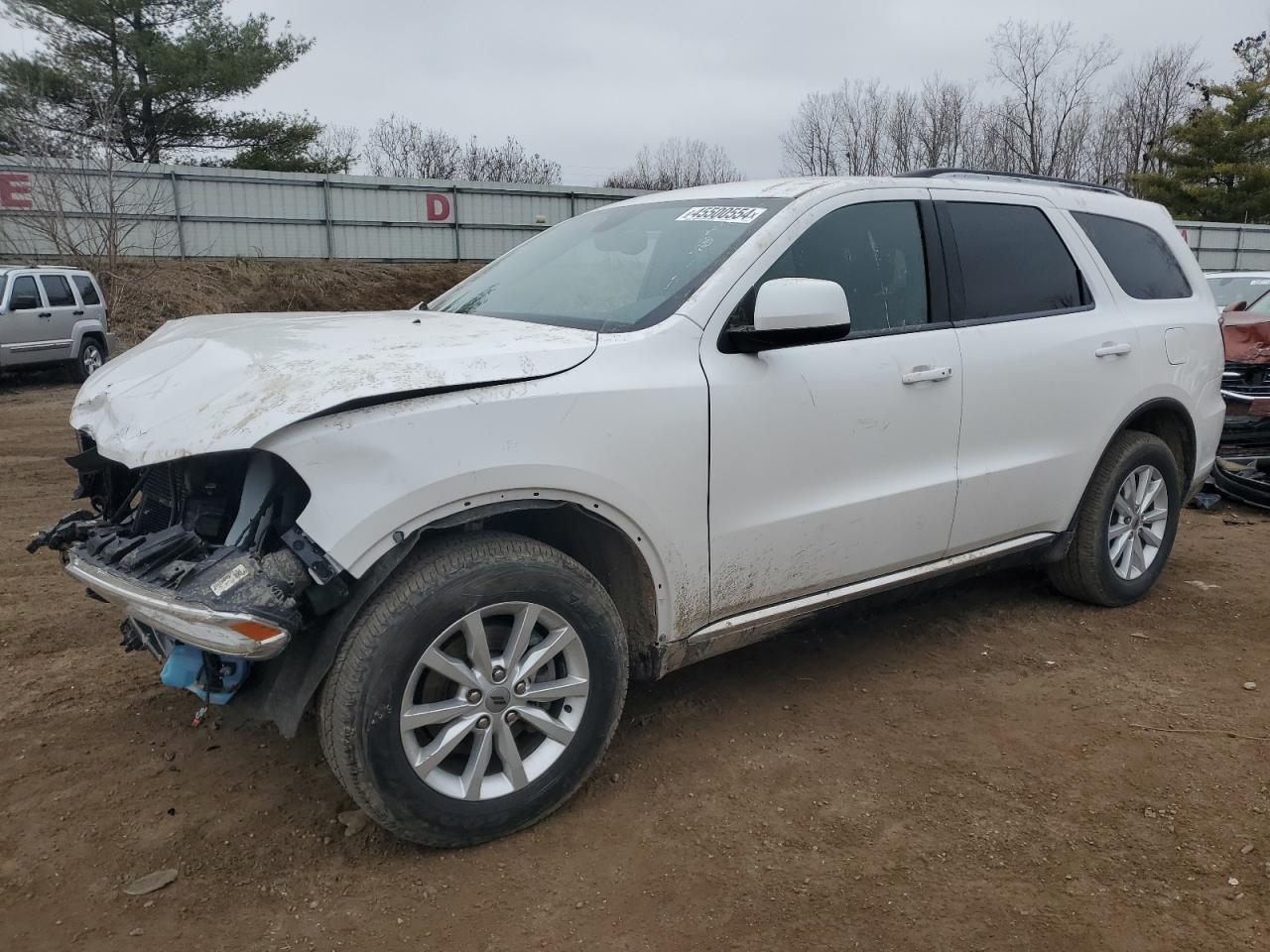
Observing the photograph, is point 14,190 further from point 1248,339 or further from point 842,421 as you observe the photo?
point 842,421

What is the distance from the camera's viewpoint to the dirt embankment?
2017 centimetres

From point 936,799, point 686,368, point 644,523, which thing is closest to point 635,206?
point 686,368

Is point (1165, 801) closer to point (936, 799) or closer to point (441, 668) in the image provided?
point (936, 799)

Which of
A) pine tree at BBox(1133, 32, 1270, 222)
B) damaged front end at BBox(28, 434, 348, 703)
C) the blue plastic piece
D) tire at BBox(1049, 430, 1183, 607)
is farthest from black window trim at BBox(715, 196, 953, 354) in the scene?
pine tree at BBox(1133, 32, 1270, 222)

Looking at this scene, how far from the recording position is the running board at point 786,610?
3.10 metres

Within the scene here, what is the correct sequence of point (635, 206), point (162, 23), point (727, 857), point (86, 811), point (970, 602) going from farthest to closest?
1. point (162, 23)
2. point (970, 602)
3. point (635, 206)
4. point (86, 811)
5. point (727, 857)

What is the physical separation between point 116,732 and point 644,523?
2.02 meters

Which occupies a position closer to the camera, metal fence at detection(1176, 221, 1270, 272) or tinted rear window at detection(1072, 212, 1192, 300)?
tinted rear window at detection(1072, 212, 1192, 300)

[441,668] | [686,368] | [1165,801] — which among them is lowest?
[1165,801]

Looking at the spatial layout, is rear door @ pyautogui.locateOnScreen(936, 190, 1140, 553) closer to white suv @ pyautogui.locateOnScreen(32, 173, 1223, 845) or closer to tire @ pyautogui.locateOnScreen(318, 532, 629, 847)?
white suv @ pyautogui.locateOnScreen(32, 173, 1223, 845)

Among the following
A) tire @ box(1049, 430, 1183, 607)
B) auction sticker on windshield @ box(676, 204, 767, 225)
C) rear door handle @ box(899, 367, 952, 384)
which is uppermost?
auction sticker on windshield @ box(676, 204, 767, 225)

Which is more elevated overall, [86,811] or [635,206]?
[635,206]

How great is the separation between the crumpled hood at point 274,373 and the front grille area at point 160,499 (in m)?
0.17

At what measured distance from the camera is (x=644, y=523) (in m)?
2.82
